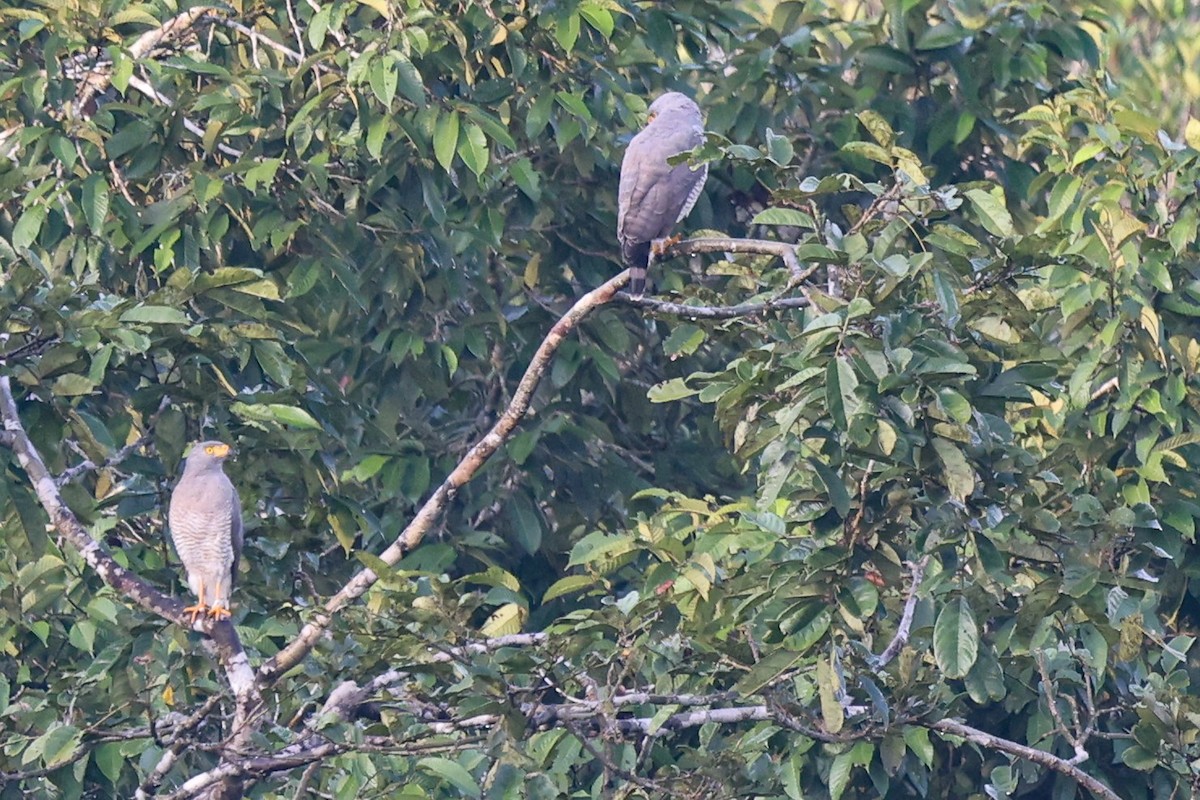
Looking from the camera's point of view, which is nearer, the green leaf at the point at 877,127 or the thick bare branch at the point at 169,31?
the green leaf at the point at 877,127

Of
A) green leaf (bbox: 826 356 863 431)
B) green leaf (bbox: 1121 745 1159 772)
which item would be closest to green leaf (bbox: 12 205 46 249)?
green leaf (bbox: 826 356 863 431)

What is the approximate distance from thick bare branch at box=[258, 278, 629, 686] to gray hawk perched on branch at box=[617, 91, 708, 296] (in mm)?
1612

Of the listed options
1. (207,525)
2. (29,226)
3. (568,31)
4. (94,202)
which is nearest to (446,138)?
(568,31)

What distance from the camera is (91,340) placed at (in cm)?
390

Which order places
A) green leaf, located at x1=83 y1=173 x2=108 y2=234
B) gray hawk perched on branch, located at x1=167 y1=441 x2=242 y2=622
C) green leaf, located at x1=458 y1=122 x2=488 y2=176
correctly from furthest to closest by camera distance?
green leaf, located at x1=458 y1=122 x2=488 y2=176
green leaf, located at x1=83 y1=173 x2=108 y2=234
gray hawk perched on branch, located at x1=167 y1=441 x2=242 y2=622

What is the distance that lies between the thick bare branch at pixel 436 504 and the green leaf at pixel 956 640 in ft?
3.66

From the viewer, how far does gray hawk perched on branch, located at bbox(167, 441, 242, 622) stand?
4.77 metres

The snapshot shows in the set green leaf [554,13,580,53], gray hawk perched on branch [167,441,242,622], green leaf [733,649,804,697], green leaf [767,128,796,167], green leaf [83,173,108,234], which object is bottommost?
gray hawk perched on branch [167,441,242,622]

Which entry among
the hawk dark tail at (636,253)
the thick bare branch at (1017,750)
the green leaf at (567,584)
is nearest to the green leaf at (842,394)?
the green leaf at (567,584)

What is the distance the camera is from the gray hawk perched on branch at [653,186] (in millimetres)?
5922

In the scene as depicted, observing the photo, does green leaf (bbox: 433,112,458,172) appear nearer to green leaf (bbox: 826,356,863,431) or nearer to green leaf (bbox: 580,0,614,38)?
green leaf (bbox: 580,0,614,38)

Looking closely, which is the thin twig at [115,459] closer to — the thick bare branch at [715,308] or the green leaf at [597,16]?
the thick bare branch at [715,308]

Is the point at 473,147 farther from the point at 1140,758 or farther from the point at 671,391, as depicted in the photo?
the point at 1140,758

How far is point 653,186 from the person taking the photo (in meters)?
5.94
